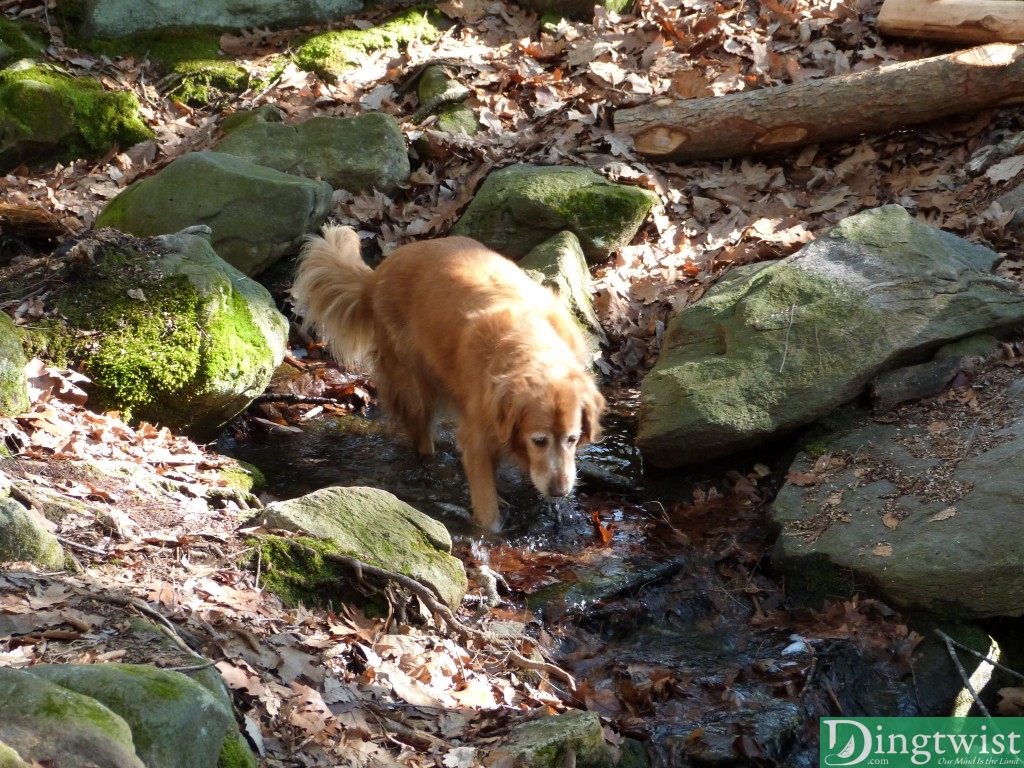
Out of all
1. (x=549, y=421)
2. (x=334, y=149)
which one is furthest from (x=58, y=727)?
(x=334, y=149)

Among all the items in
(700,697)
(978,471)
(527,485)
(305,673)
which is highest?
(305,673)

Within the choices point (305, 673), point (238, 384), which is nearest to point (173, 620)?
point (305, 673)

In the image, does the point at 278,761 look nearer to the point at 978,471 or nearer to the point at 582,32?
the point at 978,471

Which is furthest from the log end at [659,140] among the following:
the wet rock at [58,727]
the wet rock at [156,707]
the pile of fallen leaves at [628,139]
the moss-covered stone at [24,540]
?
the wet rock at [58,727]

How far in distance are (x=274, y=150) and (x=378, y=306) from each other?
9.93ft

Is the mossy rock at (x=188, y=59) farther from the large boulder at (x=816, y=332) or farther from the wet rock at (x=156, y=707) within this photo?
the wet rock at (x=156, y=707)

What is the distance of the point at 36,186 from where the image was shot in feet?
31.0

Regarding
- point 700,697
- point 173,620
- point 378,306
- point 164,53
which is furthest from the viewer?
point 164,53

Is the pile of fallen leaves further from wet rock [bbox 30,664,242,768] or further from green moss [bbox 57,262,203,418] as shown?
wet rock [bbox 30,664,242,768]

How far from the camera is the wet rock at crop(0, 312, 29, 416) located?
5633mm

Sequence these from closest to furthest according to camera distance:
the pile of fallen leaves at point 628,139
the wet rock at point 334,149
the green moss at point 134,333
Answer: the green moss at point 134,333 → the pile of fallen leaves at point 628,139 → the wet rock at point 334,149

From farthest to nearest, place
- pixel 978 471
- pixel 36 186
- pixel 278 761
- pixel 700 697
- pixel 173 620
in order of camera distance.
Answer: pixel 36 186 → pixel 978 471 → pixel 700 697 → pixel 173 620 → pixel 278 761

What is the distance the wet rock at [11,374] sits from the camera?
18.5ft

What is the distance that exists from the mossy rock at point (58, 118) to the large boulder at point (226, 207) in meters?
1.84
